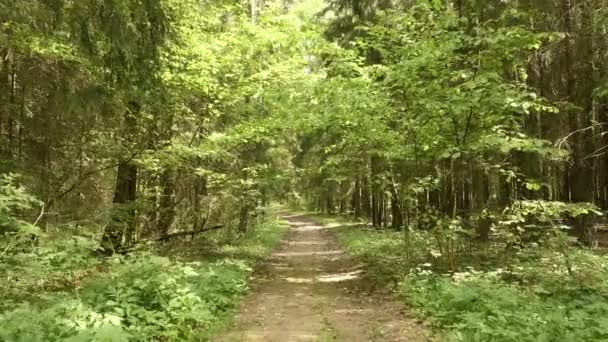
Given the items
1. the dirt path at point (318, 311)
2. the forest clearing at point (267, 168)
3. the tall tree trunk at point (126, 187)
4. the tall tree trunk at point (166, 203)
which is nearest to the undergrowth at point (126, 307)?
the forest clearing at point (267, 168)

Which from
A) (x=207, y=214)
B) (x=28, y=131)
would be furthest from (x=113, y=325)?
(x=207, y=214)

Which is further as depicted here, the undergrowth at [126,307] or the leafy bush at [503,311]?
the leafy bush at [503,311]

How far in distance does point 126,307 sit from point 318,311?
3725 millimetres

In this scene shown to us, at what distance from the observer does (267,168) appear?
742 inches

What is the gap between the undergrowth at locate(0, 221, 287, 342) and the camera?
5445 mm

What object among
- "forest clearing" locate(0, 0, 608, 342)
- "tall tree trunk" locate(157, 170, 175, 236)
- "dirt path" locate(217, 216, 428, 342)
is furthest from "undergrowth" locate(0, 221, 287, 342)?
"tall tree trunk" locate(157, 170, 175, 236)

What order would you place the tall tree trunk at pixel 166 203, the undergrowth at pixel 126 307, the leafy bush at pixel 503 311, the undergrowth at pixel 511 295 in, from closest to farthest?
the undergrowth at pixel 126 307 → the leafy bush at pixel 503 311 → the undergrowth at pixel 511 295 → the tall tree trunk at pixel 166 203

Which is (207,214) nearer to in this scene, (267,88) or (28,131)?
(267,88)

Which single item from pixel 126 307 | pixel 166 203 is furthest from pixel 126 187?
pixel 126 307

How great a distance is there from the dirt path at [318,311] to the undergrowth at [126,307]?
1.74ft

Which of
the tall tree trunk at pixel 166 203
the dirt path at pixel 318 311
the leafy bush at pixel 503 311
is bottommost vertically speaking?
the dirt path at pixel 318 311

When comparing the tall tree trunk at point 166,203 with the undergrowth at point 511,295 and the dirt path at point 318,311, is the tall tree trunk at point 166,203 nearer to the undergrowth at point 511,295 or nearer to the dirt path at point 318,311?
the dirt path at point 318,311

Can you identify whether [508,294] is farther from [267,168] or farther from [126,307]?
[267,168]

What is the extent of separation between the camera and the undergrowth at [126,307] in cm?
545
